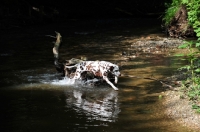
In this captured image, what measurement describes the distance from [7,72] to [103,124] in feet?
16.9

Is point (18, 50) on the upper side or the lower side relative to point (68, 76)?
upper

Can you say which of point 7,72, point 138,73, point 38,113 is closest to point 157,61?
point 138,73

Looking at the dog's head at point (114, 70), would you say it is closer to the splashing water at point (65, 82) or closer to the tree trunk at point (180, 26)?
the splashing water at point (65, 82)

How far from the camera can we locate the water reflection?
6768 mm

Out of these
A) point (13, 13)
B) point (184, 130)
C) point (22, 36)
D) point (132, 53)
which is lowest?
point (184, 130)

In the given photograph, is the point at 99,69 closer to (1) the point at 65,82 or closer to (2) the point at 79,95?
(2) the point at 79,95

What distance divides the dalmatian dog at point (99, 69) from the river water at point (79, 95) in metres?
0.26

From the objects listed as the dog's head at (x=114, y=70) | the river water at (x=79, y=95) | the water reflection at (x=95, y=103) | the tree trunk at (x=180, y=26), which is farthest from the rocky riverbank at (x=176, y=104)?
the tree trunk at (x=180, y=26)

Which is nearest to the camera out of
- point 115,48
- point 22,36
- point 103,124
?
point 103,124

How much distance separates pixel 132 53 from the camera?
42.6ft

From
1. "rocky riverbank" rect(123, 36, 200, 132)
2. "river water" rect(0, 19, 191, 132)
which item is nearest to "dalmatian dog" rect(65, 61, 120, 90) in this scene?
"river water" rect(0, 19, 191, 132)

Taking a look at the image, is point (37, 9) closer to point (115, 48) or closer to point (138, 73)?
point (115, 48)

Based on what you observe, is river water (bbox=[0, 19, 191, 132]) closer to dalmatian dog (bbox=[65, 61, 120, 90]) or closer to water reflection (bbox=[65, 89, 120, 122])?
water reflection (bbox=[65, 89, 120, 122])

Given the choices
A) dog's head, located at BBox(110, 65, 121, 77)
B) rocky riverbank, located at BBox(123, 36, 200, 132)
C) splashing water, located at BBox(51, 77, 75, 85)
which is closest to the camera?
rocky riverbank, located at BBox(123, 36, 200, 132)
